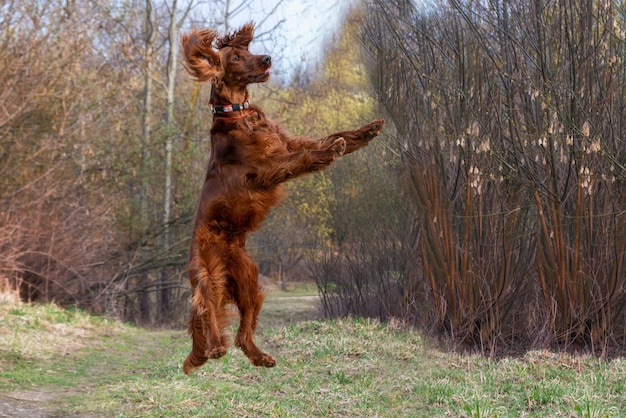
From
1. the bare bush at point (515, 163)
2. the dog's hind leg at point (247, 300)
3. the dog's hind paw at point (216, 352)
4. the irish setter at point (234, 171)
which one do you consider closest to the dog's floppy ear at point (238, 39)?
the irish setter at point (234, 171)

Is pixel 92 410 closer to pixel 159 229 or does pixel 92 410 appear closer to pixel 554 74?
pixel 554 74

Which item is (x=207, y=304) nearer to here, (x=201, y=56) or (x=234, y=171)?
(x=234, y=171)

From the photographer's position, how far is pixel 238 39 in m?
3.61

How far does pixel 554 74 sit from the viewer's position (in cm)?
724

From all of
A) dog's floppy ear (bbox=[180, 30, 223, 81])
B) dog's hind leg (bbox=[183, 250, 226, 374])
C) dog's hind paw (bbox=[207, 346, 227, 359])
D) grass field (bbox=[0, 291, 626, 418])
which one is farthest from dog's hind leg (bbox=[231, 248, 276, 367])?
grass field (bbox=[0, 291, 626, 418])

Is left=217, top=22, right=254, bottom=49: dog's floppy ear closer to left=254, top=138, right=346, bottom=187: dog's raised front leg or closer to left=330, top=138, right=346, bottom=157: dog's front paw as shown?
left=254, top=138, right=346, bottom=187: dog's raised front leg

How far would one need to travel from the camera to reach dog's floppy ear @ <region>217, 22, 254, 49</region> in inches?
142

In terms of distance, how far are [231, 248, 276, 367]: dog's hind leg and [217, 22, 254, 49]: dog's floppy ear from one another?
107 cm

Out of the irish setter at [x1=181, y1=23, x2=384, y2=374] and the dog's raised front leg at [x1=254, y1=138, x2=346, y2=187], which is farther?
the irish setter at [x1=181, y1=23, x2=384, y2=374]

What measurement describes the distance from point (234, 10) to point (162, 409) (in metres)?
12.7

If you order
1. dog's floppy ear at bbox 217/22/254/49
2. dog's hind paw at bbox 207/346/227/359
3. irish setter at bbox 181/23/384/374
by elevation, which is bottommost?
dog's hind paw at bbox 207/346/227/359

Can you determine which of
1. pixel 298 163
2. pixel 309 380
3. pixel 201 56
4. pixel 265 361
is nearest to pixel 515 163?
pixel 309 380

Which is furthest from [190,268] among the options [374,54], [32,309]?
[32,309]

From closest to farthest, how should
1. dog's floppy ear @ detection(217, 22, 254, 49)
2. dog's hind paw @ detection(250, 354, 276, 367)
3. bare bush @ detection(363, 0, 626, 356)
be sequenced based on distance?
dog's floppy ear @ detection(217, 22, 254, 49) → dog's hind paw @ detection(250, 354, 276, 367) → bare bush @ detection(363, 0, 626, 356)
